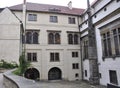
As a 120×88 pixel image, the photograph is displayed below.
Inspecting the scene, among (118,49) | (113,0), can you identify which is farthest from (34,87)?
(113,0)

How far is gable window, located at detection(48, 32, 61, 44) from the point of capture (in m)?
26.1

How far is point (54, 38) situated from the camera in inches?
1037

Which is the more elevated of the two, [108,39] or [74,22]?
[74,22]

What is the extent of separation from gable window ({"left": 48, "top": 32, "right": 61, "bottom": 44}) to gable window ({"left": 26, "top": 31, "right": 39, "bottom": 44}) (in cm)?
209

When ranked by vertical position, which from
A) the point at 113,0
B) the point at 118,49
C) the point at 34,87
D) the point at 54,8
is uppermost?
the point at 54,8

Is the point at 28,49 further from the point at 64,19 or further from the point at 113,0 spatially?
the point at 113,0

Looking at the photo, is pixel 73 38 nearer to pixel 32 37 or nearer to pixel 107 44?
pixel 32 37

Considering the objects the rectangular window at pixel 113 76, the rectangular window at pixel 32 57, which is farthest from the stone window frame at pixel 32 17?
the rectangular window at pixel 113 76

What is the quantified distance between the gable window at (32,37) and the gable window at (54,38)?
6.86 feet

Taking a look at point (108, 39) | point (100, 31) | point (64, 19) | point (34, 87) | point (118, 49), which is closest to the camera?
point (34, 87)

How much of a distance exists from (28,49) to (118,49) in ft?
44.4

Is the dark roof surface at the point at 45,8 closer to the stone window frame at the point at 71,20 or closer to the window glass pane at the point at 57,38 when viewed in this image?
the stone window frame at the point at 71,20

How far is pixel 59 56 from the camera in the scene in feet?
85.8

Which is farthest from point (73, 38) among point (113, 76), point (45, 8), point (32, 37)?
point (113, 76)
